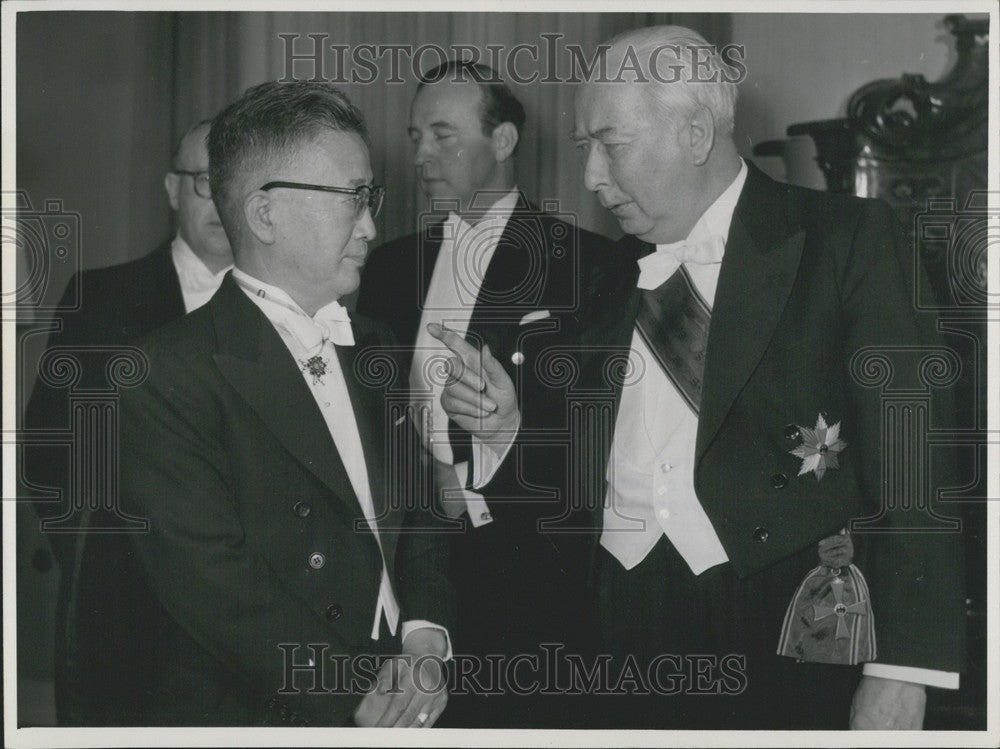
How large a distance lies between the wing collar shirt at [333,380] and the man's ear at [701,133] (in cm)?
93

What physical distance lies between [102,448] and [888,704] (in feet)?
6.66

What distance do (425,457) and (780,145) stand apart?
45.7 inches

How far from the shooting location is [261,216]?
2645 mm

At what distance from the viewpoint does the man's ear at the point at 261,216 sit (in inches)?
104

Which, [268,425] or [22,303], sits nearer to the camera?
[268,425]

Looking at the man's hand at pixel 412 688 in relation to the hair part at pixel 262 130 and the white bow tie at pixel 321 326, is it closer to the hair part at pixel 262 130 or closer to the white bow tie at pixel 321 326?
the white bow tie at pixel 321 326

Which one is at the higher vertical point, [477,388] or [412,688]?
[477,388]

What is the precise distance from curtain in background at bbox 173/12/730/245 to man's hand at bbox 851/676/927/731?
50.1 inches

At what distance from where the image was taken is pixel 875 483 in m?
2.69

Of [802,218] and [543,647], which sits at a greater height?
[802,218]

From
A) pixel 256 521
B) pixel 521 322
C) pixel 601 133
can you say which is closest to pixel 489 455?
pixel 521 322

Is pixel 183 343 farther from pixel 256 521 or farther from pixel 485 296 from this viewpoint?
pixel 485 296

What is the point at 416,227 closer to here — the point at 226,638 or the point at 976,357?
the point at 226,638

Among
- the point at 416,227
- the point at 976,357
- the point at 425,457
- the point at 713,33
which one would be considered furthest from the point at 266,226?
the point at 976,357
